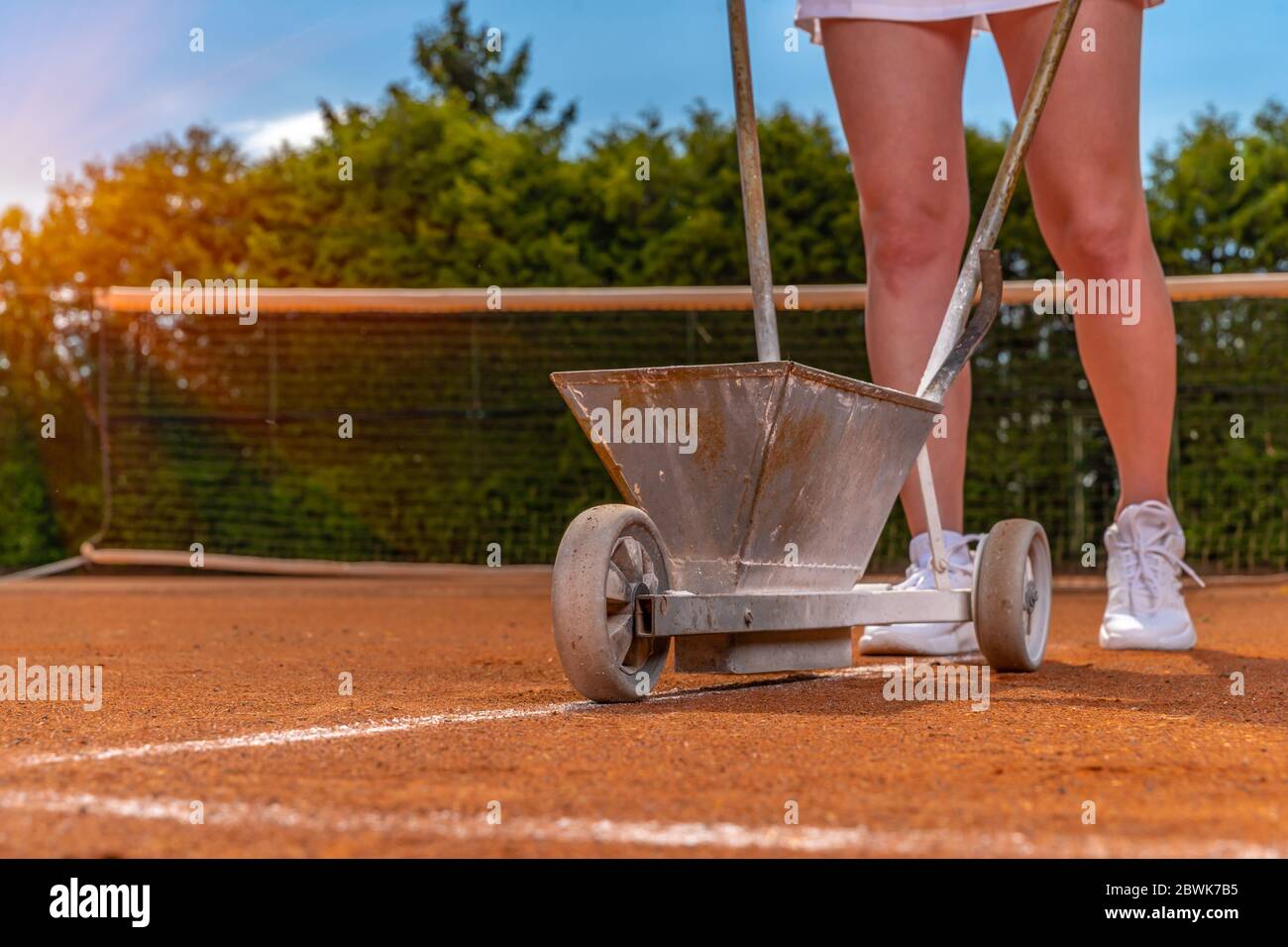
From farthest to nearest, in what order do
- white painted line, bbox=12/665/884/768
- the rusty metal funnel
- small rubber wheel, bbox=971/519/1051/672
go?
small rubber wheel, bbox=971/519/1051/672
the rusty metal funnel
white painted line, bbox=12/665/884/768

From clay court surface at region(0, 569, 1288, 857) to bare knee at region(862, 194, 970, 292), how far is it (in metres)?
0.87

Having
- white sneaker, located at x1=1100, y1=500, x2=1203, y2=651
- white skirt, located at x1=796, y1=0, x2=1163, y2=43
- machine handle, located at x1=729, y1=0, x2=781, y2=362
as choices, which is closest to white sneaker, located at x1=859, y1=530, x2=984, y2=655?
white sneaker, located at x1=1100, y1=500, x2=1203, y2=651

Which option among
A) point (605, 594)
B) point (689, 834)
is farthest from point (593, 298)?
point (689, 834)

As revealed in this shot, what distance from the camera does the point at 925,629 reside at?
344 centimetres

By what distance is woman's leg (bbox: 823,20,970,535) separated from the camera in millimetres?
3381

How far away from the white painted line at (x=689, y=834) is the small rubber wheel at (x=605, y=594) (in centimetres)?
70

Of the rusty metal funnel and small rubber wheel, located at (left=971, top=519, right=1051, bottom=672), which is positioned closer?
the rusty metal funnel

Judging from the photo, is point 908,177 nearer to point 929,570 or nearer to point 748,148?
point 748,148

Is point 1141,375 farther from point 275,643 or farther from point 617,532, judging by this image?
point 275,643

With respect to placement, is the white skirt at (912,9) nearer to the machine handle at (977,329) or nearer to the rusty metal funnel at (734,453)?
the machine handle at (977,329)

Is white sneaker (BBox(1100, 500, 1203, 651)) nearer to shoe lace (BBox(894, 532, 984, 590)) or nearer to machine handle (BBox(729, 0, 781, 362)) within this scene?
shoe lace (BBox(894, 532, 984, 590))

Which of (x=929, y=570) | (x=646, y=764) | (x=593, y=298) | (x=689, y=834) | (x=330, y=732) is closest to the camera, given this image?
(x=689, y=834)

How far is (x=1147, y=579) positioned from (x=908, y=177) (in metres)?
1.04

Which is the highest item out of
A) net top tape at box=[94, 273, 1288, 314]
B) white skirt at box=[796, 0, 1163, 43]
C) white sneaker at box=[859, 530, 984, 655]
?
white skirt at box=[796, 0, 1163, 43]
